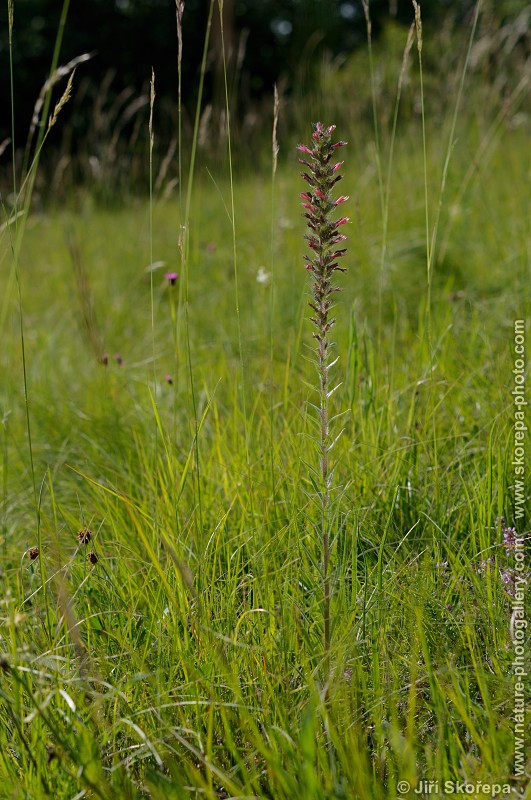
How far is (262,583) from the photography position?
1295 mm

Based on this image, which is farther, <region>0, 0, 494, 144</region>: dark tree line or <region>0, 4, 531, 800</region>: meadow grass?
<region>0, 0, 494, 144</region>: dark tree line

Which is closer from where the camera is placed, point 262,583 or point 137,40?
point 262,583

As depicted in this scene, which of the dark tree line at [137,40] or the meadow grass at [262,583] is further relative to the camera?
the dark tree line at [137,40]

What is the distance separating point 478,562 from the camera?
134 centimetres

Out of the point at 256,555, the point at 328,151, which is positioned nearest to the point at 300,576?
the point at 256,555

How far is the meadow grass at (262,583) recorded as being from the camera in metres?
0.97

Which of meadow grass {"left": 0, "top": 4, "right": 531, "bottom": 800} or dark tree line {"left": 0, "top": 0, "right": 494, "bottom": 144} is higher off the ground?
dark tree line {"left": 0, "top": 0, "right": 494, "bottom": 144}

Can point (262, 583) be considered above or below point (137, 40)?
below

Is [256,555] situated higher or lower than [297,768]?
higher

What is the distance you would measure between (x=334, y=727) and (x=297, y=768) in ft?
0.33

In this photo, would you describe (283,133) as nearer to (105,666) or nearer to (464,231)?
(464,231)

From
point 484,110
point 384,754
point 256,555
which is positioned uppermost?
point 484,110

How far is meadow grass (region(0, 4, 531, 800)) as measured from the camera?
0.97m

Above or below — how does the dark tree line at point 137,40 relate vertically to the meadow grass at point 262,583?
above
